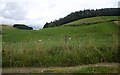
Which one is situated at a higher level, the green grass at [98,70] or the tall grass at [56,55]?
the tall grass at [56,55]

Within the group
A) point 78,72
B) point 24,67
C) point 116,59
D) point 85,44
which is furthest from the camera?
point 85,44

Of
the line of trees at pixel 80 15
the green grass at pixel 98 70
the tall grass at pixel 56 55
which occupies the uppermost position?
the line of trees at pixel 80 15

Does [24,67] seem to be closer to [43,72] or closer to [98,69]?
[43,72]

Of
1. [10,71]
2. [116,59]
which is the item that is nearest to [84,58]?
[116,59]

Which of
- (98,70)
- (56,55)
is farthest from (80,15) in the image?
(98,70)

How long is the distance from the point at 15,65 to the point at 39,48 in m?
2.24

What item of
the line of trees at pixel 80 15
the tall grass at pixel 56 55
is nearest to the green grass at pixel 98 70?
the tall grass at pixel 56 55

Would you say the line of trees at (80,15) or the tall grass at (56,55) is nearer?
the tall grass at (56,55)

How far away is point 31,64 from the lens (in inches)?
671

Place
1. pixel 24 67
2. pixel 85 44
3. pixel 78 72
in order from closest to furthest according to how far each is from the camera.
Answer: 1. pixel 78 72
2. pixel 24 67
3. pixel 85 44

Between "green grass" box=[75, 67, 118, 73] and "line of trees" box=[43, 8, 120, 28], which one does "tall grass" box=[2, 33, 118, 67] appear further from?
"line of trees" box=[43, 8, 120, 28]

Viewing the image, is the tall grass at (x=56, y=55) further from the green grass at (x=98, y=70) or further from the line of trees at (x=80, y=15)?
the line of trees at (x=80, y=15)

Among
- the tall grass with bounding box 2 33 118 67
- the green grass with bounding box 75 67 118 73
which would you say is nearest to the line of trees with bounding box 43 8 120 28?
the tall grass with bounding box 2 33 118 67

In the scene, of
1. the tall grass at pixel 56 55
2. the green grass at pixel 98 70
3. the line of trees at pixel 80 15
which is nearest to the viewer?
the green grass at pixel 98 70
